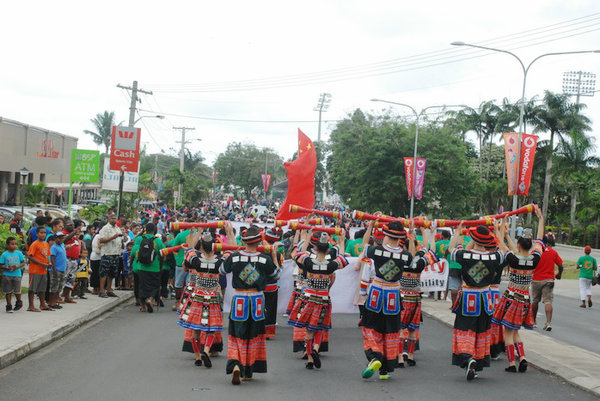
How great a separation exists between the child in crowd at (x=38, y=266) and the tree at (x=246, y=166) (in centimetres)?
7612

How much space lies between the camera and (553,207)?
53.3 meters

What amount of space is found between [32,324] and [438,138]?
32671 mm

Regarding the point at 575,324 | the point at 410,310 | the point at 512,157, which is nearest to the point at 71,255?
the point at 410,310

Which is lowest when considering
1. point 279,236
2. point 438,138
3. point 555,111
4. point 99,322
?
point 99,322

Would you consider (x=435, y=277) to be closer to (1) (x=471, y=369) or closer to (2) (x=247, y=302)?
(1) (x=471, y=369)

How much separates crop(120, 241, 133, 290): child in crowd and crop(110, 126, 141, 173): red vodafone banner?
10.2m

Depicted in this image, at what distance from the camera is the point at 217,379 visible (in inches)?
307

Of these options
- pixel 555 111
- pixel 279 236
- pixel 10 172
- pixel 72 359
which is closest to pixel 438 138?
pixel 555 111

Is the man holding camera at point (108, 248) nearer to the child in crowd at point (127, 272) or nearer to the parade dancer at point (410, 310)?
the child in crowd at point (127, 272)

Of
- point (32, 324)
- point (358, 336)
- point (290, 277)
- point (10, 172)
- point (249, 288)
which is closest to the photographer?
point (249, 288)

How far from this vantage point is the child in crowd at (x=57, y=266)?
12258 millimetres

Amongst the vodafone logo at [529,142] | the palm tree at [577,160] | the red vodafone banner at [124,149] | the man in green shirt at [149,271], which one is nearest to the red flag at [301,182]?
the man in green shirt at [149,271]

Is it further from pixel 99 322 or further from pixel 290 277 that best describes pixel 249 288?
pixel 99 322

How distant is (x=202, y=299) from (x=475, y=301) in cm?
345
